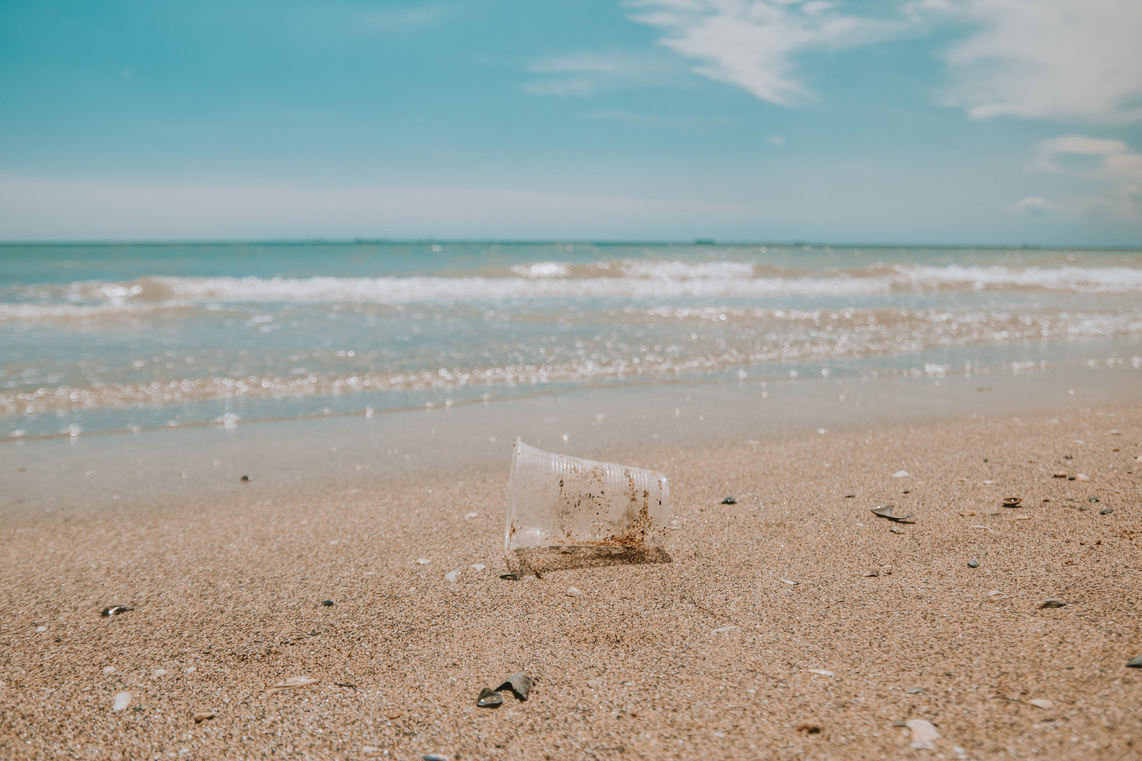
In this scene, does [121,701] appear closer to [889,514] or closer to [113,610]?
[113,610]

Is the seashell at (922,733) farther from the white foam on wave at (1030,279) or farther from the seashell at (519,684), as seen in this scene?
the white foam on wave at (1030,279)

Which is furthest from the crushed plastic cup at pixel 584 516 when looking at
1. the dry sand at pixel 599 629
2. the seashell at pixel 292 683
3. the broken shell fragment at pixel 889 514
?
the broken shell fragment at pixel 889 514

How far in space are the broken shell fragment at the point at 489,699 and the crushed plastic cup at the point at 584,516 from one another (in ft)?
2.75

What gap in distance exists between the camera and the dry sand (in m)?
1.63

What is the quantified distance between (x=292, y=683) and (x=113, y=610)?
98 cm

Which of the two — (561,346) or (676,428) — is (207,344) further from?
(676,428)

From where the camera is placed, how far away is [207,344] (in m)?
8.39

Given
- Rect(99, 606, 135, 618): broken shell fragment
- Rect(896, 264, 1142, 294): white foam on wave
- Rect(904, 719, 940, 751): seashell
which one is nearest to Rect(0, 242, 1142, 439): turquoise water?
Rect(896, 264, 1142, 294): white foam on wave

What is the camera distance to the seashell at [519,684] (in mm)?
1817

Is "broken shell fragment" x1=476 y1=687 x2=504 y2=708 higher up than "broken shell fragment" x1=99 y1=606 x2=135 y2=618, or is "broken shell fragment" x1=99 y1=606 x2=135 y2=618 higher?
"broken shell fragment" x1=476 y1=687 x2=504 y2=708

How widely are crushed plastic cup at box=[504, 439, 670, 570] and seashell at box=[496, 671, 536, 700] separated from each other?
0.78 meters

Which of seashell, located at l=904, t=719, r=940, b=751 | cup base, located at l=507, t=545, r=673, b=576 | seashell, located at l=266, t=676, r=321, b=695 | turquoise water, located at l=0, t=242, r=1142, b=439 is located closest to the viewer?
seashell, located at l=904, t=719, r=940, b=751

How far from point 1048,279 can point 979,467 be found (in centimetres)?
2374

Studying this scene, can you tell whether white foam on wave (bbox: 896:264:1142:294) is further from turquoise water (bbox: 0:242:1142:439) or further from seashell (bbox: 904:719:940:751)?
seashell (bbox: 904:719:940:751)
